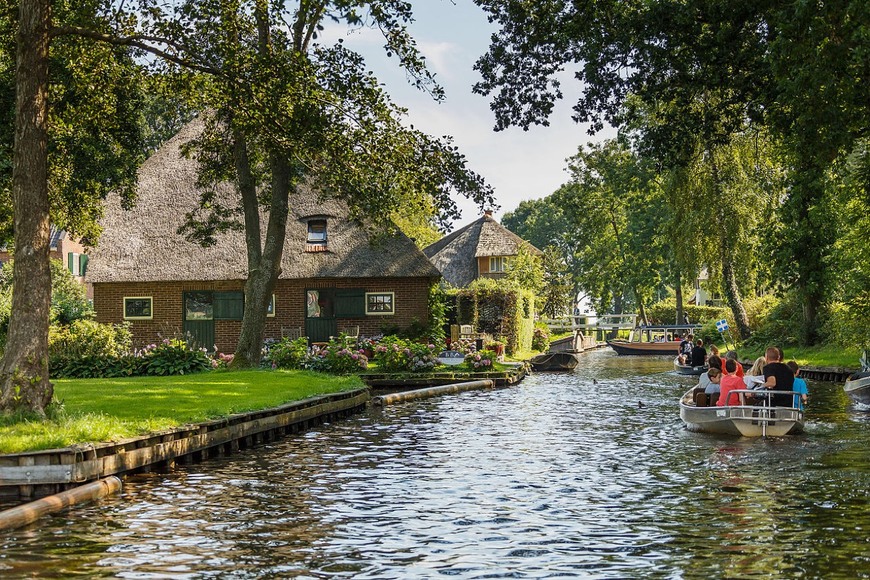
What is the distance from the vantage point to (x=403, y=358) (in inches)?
1390

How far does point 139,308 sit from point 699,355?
2457cm

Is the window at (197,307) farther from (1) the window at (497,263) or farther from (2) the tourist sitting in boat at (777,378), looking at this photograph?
(1) the window at (497,263)

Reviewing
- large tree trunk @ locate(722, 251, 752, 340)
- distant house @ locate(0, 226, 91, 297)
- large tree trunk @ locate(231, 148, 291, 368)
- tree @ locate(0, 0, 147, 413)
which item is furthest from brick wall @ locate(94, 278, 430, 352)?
distant house @ locate(0, 226, 91, 297)

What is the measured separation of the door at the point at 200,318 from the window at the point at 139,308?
5.33 ft

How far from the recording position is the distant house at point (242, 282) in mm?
44594

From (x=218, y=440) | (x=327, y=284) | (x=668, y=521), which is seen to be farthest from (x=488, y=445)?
(x=327, y=284)

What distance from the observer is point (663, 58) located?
22266mm

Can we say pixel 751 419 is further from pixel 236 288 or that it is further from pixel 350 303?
pixel 236 288

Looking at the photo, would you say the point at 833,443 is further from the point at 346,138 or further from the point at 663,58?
the point at 346,138

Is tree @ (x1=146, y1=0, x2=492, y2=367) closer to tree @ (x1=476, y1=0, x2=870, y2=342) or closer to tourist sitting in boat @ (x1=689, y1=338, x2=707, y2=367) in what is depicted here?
tree @ (x1=476, y1=0, x2=870, y2=342)

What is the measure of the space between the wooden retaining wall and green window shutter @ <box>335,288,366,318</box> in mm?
20663

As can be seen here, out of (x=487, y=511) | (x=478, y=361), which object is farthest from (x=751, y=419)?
(x=478, y=361)

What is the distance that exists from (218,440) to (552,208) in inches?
5155

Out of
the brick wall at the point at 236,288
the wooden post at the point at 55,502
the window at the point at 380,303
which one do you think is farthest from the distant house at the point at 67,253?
the wooden post at the point at 55,502
